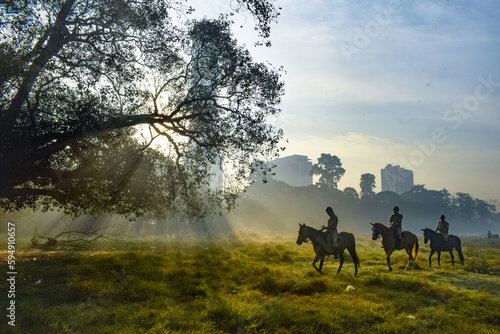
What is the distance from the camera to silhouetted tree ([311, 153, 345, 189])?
101250mm

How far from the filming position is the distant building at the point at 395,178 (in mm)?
145875

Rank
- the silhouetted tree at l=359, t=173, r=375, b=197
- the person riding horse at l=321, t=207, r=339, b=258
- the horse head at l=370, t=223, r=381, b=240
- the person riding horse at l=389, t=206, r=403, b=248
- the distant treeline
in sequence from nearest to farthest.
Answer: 1. the person riding horse at l=321, t=207, r=339, b=258
2. the horse head at l=370, t=223, r=381, b=240
3. the person riding horse at l=389, t=206, r=403, b=248
4. the distant treeline
5. the silhouetted tree at l=359, t=173, r=375, b=197

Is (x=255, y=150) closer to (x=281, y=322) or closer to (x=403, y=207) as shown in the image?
(x=281, y=322)

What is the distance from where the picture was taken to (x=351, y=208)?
268 feet

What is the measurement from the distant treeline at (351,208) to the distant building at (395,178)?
33411 mm

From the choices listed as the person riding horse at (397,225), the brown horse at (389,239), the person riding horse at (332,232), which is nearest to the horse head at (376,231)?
the brown horse at (389,239)

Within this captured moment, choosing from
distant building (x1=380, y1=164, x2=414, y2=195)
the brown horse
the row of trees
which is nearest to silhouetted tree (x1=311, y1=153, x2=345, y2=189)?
the row of trees

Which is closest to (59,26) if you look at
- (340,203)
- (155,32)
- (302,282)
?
(155,32)

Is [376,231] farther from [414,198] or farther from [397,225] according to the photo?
[414,198]

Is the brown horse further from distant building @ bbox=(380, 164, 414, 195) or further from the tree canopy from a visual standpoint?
distant building @ bbox=(380, 164, 414, 195)

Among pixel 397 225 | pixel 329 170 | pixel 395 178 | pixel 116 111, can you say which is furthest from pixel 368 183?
pixel 116 111

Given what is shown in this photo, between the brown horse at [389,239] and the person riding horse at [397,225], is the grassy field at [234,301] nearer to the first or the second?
the brown horse at [389,239]

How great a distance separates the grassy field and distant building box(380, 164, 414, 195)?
144051mm

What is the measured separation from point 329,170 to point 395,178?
65.8 metres
